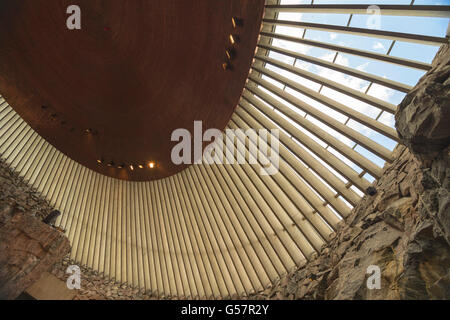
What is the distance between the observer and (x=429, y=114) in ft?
9.36

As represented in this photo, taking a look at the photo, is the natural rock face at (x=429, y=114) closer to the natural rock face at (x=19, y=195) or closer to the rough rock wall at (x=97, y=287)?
the natural rock face at (x=19, y=195)

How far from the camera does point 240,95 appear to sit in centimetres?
652

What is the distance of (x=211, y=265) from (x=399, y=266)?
556 centimetres

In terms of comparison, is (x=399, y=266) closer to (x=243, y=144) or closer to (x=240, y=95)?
(x=243, y=144)

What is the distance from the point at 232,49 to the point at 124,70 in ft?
10.2

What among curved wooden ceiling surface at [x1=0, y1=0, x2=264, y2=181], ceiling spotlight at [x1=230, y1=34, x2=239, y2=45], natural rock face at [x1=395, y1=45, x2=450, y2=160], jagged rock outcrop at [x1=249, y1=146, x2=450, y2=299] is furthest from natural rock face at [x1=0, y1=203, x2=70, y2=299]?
natural rock face at [x1=395, y1=45, x2=450, y2=160]

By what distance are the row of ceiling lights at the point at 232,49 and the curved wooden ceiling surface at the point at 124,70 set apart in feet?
0.28

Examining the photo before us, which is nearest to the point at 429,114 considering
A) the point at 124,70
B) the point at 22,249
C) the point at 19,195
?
the point at 124,70

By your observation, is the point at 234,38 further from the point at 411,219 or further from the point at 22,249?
the point at 22,249

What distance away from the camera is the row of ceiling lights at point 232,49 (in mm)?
5504

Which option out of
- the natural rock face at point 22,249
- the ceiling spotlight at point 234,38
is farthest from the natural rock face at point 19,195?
the ceiling spotlight at point 234,38

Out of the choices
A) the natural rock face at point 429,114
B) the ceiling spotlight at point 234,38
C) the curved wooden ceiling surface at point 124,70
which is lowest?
the natural rock face at point 429,114

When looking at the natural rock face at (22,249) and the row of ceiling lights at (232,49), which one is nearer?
the natural rock face at (22,249)

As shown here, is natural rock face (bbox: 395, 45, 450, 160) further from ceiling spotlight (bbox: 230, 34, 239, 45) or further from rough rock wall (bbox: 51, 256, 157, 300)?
rough rock wall (bbox: 51, 256, 157, 300)
